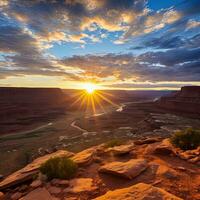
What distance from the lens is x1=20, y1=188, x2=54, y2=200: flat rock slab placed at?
5.57 metres

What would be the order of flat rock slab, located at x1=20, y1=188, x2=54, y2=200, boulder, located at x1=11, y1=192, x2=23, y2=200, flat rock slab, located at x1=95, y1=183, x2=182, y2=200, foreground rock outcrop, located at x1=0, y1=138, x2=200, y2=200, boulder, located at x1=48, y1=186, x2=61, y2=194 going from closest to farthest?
1. flat rock slab, located at x1=95, y1=183, x2=182, y2=200
2. foreground rock outcrop, located at x1=0, y1=138, x2=200, y2=200
3. flat rock slab, located at x1=20, y1=188, x2=54, y2=200
4. boulder, located at x1=48, y1=186, x2=61, y2=194
5. boulder, located at x1=11, y1=192, x2=23, y2=200

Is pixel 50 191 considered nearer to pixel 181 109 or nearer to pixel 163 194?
pixel 163 194

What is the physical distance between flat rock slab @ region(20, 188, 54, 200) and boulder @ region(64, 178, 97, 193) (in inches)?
21.3

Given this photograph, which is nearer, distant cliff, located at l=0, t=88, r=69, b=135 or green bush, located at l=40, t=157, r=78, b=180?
green bush, located at l=40, t=157, r=78, b=180

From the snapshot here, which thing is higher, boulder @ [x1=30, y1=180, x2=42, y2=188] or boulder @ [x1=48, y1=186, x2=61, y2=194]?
boulder @ [x1=48, y1=186, x2=61, y2=194]

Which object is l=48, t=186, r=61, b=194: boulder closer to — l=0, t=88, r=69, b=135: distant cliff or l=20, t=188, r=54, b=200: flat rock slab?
l=20, t=188, r=54, b=200: flat rock slab

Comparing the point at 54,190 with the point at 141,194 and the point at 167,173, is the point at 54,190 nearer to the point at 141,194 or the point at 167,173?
the point at 141,194

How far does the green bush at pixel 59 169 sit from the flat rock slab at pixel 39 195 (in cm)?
85

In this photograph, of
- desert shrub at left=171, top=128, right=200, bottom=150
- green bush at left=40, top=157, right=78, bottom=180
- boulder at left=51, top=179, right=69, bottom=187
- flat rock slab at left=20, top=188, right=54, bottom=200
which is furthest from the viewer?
desert shrub at left=171, top=128, right=200, bottom=150

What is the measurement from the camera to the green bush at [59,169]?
6.86 m

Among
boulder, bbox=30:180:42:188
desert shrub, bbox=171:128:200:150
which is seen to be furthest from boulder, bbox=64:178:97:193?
desert shrub, bbox=171:128:200:150

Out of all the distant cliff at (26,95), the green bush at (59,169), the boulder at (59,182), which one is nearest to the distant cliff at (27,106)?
the distant cliff at (26,95)

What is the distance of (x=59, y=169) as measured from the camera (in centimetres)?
696

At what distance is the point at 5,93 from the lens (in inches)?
4119
